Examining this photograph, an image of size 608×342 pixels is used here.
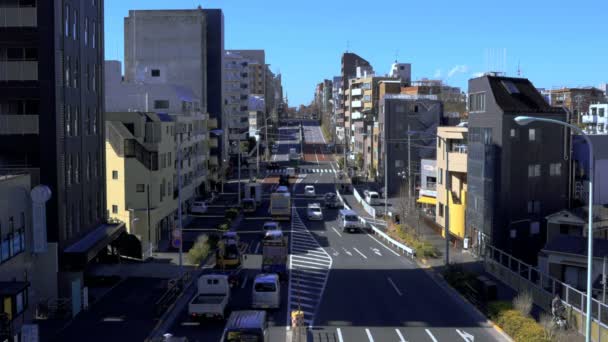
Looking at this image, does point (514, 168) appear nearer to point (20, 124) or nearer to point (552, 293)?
point (552, 293)

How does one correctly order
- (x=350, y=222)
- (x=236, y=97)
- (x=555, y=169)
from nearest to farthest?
(x=555, y=169)
(x=350, y=222)
(x=236, y=97)

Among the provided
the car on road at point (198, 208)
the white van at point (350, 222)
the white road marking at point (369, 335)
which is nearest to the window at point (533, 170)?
the white van at point (350, 222)

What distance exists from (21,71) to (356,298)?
56.1ft

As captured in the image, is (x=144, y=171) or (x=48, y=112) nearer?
(x=48, y=112)

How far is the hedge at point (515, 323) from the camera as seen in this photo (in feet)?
73.7

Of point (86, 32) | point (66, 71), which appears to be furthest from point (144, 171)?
point (66, 71)

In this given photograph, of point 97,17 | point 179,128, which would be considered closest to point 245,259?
point 97,17

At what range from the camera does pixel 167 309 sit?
2847 centimetres

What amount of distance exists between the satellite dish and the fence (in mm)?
19681

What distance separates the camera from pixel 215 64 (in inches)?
3868

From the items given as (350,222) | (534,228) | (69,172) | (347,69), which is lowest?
(350,222)

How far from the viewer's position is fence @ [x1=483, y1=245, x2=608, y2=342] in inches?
914

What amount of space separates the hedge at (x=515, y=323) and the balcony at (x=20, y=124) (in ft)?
65.4

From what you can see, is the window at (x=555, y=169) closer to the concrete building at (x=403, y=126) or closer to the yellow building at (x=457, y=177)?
the yellow building at (x=457, y=177)
